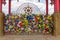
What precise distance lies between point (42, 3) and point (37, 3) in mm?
305


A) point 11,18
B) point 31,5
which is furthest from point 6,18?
point 31,5

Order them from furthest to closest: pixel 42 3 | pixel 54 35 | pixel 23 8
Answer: pixel 42 3 < pixel 23 8 < pixel 54 35

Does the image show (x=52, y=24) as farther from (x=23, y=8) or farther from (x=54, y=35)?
(x=23, y=8)

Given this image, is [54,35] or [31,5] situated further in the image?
[31,5]

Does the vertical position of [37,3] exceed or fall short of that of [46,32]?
it exceeds it

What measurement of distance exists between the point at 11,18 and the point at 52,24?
1.96m

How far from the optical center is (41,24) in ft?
36.0

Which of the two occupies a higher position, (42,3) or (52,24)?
(42,3)

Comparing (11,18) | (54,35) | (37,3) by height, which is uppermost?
(37,3)

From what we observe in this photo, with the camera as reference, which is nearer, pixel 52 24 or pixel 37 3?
pixel 52 24

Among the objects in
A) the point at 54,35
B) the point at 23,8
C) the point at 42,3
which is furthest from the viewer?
the point at 42,3

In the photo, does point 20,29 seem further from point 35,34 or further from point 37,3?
point 37,3

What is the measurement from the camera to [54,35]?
421 inches

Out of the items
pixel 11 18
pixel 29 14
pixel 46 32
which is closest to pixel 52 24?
pixel 46 32
